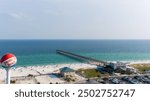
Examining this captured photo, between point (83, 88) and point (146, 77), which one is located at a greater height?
point (83, 88)

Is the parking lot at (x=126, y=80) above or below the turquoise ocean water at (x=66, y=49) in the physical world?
above

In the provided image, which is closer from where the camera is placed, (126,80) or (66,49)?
(126,80)

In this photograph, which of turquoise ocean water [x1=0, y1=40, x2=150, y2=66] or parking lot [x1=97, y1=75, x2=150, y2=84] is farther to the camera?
turquoise ocean water [x1=0, y1=40, x2=150, y2=66]

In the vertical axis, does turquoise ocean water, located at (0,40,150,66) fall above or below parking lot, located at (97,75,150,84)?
below

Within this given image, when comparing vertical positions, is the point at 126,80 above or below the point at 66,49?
above

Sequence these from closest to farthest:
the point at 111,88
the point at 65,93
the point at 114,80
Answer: the point at 65,93 → the point at 111,88 → the point at 114,80

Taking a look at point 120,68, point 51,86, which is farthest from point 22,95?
point 120,68

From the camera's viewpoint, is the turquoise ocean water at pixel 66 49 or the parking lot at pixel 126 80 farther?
the turquoise ocean water at pixel 66 49

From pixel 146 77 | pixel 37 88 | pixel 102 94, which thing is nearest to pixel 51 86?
pixel 37 88

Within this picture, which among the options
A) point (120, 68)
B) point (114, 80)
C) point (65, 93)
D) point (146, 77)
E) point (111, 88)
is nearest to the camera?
point (65, 93)

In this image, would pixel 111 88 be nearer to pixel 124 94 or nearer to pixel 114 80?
pixel 124 94

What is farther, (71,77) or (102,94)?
(71,77)
